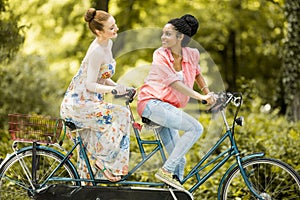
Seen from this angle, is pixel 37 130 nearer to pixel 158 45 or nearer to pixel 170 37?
pixel 158 45

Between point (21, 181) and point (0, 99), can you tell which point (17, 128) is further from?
point (0, 99)

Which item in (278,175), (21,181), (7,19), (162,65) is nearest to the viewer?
(162,65)

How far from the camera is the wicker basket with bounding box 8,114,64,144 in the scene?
184 inches

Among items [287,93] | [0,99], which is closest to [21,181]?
[0,99]

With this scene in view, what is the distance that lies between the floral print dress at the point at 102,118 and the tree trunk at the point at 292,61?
5182 millimetres

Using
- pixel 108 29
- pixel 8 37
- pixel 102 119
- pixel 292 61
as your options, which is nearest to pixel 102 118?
pixel 102 119

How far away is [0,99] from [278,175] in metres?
3.83

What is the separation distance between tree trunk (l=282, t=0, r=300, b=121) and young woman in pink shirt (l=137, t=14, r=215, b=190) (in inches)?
191

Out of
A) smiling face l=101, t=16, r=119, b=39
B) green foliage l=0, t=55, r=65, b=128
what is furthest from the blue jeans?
green foliage l=0, t=55, r=65, b=128

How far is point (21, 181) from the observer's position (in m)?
5.12

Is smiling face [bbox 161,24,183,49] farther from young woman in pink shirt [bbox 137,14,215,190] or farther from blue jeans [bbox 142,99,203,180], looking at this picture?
blue jeans [bbox 142,99,203,180]

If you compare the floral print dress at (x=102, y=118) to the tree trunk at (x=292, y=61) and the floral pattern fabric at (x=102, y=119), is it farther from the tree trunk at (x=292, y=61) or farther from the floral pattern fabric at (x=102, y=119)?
the tree trunk at (x=292, y=61)

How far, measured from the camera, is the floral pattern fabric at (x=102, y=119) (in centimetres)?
451

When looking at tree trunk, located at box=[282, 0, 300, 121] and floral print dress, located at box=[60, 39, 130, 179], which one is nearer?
floral print dress, located at box=[60, 39, 130, 179]
